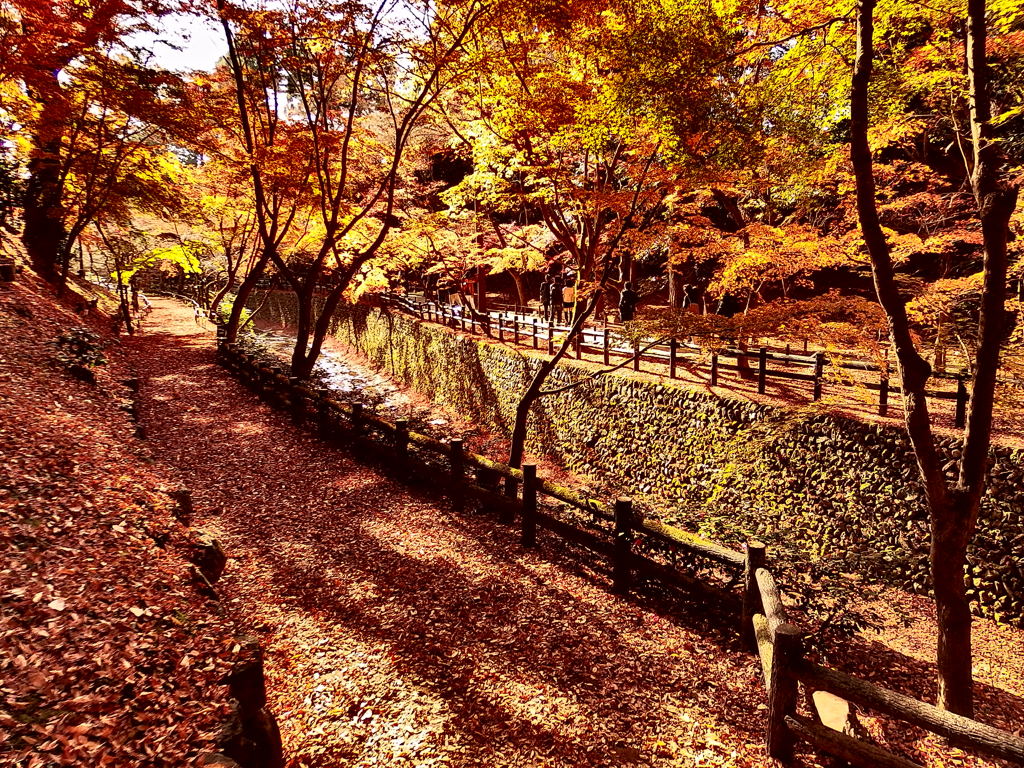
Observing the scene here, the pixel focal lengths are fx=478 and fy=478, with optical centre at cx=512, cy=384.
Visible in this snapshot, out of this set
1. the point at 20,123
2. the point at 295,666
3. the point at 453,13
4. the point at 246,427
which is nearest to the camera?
the point at 295,666

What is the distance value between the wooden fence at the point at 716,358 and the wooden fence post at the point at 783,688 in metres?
4.39

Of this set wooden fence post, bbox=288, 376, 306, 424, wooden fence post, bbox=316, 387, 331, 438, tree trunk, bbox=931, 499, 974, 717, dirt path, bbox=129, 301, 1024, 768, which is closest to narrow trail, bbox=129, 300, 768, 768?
dirt path, bbox=129, 301, 1024, 768

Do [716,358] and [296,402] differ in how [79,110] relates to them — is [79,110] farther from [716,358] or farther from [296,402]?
[716,358]

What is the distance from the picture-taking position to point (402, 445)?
914cm

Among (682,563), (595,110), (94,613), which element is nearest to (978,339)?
(682,563)

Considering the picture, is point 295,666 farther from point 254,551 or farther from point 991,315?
point 991,315

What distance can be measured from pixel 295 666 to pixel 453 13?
12223 mm

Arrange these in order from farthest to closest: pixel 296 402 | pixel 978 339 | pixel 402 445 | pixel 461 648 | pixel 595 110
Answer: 1. pixel 296 402
2. pixel 402 445
3. pixel 595 110
4. pixel 461 648
5. pixel 978 339

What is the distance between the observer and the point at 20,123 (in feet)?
43.9

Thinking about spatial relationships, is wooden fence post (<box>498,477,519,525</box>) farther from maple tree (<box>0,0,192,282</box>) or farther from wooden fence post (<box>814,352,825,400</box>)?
maple tree (<box>0,0,192,282</box>)

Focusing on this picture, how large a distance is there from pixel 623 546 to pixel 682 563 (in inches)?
66.7

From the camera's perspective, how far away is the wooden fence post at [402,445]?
356 inches

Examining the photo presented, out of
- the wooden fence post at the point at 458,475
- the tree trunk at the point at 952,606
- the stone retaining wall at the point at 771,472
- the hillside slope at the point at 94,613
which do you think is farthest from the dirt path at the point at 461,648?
the stone retaining wall at the point at 771,472

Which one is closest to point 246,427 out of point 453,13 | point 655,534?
point 655,534
